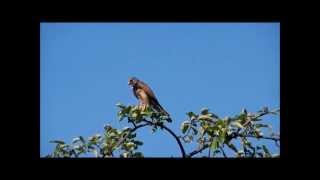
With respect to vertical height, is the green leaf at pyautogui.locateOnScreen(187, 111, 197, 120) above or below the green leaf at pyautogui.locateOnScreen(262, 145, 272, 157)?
above

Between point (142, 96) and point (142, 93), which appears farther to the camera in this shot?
point (142, 93)

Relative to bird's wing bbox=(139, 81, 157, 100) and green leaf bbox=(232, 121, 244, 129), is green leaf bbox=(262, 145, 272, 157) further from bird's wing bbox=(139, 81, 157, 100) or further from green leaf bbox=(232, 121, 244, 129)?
bird's wing bbox=(139, 81, 157, 100)

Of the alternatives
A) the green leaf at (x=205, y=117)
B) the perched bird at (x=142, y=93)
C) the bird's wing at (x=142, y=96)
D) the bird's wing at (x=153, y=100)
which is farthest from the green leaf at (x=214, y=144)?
the bird's wing at (x=142, y=96)

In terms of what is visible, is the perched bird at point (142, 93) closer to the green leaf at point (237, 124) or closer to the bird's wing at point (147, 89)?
the bird's wing at point (147, 89)

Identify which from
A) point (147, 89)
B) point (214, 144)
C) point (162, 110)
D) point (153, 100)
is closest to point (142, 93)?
point (147, 89)

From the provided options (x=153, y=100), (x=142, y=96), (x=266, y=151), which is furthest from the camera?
(x=142, y=96)

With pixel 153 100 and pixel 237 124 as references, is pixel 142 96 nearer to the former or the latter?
pixel 153 100

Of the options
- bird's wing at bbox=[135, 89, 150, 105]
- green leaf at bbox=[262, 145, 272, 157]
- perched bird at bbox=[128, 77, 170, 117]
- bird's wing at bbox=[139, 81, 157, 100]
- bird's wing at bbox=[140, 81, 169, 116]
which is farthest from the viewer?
bird's wing at bbox=[139, 81, 157, 100]

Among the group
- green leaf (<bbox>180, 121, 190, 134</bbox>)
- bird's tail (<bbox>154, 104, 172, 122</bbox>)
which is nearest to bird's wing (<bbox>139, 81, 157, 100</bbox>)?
bird's tail (<bbox>154, 104, 172, 122</bbox>)

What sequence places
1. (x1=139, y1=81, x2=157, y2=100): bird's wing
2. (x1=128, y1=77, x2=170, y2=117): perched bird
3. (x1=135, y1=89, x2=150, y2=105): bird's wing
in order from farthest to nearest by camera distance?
(x1=139, y1=81, x2=157, y2=100): bird's wing < (x1=135, y1=89, x2=150, y2=105): bird's wing < (x1=128, y1=77, x2=170, y2=117): perched bird

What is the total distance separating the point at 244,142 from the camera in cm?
416

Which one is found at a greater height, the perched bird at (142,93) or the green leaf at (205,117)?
the perched bird at (142,93)
